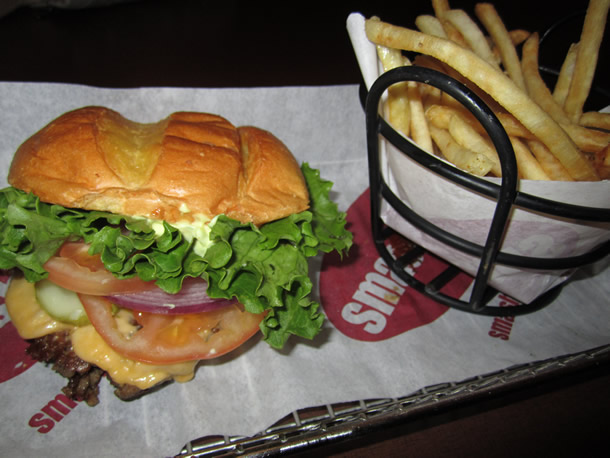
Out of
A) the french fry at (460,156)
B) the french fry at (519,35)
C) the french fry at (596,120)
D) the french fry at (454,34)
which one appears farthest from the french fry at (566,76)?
the french fry at (460,156)

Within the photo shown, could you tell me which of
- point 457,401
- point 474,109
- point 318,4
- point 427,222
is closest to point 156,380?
point 457,401

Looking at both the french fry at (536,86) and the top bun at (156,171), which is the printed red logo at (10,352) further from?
the french fry at (536,86)

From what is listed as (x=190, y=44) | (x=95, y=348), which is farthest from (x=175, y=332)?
(x=190, y=44)

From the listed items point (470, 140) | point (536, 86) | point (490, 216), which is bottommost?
point (490, 216)

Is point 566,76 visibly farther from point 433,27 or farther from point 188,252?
point 188,252

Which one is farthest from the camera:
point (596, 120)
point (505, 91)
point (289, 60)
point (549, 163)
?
point (289, 60)

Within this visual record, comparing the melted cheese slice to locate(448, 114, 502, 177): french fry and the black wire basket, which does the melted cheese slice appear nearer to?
the black wire basket
